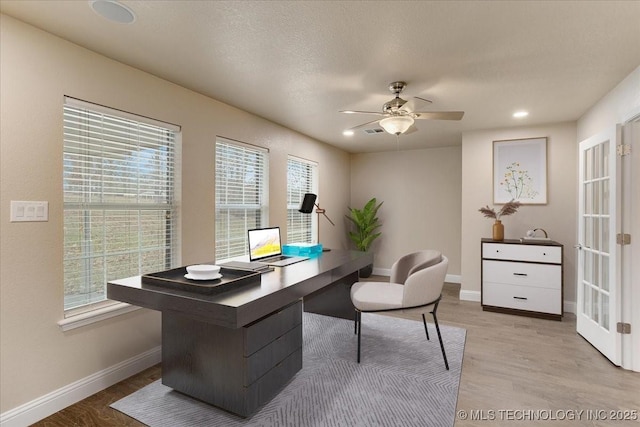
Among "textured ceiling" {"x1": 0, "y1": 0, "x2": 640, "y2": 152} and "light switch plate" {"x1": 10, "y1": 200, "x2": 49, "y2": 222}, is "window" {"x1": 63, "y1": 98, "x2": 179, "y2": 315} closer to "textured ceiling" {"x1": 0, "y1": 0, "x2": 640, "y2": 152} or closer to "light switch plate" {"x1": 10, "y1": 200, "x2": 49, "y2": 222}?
"light switch plate" {"x1": 10, "y1": 200, "x2": 49, "y2": 222}

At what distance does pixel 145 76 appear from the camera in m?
2.59

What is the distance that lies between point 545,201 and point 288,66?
12.0ft

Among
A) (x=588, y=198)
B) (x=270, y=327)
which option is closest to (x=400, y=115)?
(x=270, y=327)

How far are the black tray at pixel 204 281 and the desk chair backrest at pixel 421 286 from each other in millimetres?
1183

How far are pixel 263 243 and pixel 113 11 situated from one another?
1.82m

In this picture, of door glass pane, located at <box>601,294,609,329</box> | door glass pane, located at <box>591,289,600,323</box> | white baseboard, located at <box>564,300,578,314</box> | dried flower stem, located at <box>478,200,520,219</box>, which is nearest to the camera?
door glass pane, located at <box>601,294,609,329</box>

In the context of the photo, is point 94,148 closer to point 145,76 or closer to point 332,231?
point 145,76

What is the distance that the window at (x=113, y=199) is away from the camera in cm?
221

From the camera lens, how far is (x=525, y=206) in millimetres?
4273

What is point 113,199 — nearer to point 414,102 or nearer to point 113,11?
point 113,11

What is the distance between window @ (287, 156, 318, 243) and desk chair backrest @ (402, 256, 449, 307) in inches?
88.4

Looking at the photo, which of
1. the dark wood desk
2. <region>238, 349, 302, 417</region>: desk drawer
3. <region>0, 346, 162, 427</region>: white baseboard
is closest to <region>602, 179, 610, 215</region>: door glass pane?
the dark wood desk

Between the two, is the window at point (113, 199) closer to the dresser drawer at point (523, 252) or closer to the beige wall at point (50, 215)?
the beige wall at point (50, 215)

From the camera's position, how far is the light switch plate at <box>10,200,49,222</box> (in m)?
1.89
